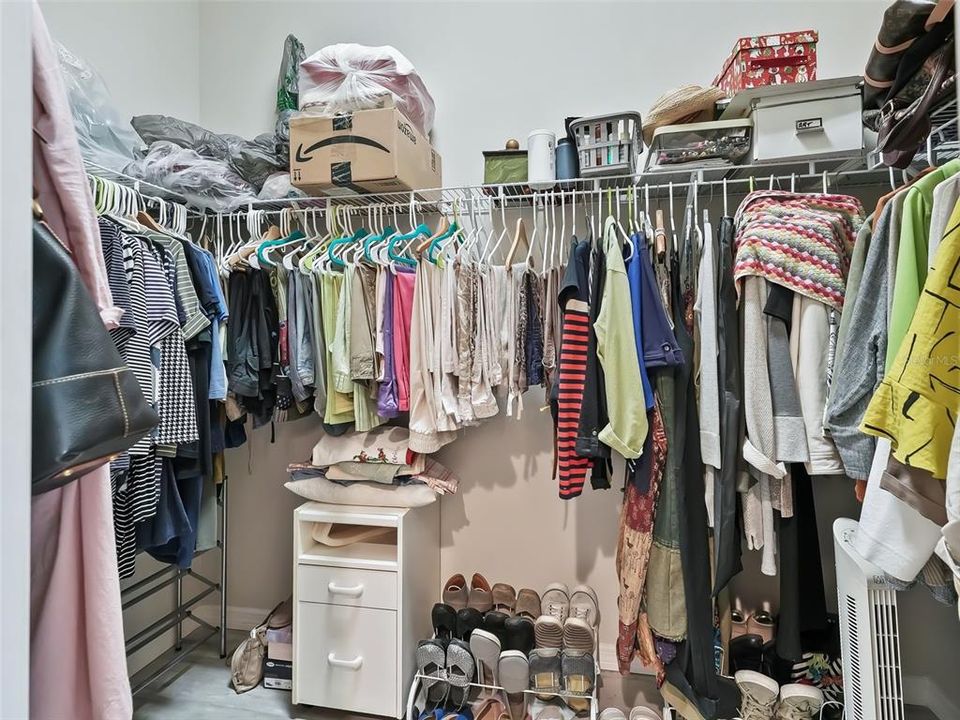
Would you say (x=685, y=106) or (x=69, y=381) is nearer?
(x=69, y=381)

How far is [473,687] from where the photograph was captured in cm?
194

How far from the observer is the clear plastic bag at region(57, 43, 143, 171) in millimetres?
1740

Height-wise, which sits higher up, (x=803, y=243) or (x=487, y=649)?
(x=803, y=243)

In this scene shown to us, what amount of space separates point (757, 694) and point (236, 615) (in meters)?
2.17

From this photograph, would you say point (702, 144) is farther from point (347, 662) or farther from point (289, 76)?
point (347, 662)

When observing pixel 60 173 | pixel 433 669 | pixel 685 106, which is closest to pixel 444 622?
pixel 433 669

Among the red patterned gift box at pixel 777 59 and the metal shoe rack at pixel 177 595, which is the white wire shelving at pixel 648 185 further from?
the red patterned gift box at pixel 777 59

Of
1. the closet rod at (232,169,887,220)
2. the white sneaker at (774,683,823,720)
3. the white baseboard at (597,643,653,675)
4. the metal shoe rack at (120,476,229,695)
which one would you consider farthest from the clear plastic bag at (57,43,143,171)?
the white sneaker at (774,683,823,720)

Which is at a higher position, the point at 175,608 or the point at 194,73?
the point at 194,73

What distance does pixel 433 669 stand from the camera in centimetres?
187

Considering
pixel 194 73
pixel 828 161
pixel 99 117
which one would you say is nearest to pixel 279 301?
pixel 99 117

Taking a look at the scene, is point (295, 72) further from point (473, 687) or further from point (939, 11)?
point (473, 687)

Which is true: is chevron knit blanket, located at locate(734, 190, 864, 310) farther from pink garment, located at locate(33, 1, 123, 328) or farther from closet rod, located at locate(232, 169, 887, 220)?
pink garment, located at locate(33, 1, 123, 328)

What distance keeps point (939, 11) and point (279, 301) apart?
196cm
